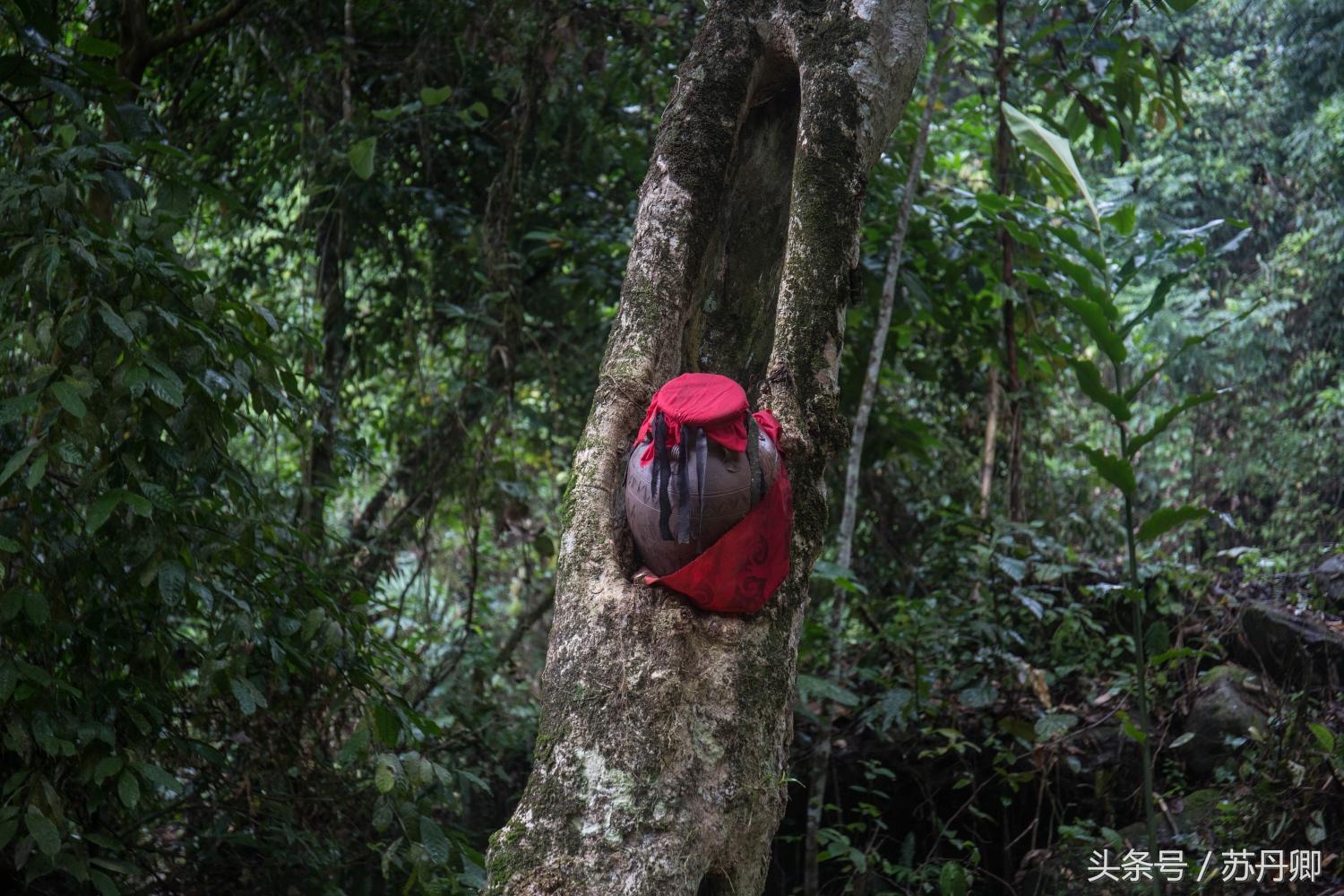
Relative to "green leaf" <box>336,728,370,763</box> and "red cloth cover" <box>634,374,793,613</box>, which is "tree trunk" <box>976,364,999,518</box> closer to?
"red cloth cover" <box>634,374,793,613</box>

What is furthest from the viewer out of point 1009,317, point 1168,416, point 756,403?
point 1009,317

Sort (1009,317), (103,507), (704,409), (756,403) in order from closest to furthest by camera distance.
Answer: (704,409), (103,507), (756,403), (1009,317)

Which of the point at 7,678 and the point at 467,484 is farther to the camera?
the point at 467,484

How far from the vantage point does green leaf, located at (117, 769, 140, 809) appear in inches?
94.0

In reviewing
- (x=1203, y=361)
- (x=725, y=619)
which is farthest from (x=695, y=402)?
(x=1203, y=361)

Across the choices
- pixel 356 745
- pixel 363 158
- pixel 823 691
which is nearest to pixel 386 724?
pixel 356 745

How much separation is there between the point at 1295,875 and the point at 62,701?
361 cm

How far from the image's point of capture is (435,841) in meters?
2.72

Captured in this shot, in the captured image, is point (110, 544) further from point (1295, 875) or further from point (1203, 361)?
point (1203, 361)

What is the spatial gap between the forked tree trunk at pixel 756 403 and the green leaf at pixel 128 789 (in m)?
1.01

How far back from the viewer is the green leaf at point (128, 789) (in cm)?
239

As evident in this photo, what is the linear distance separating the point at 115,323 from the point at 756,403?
1.47 metres

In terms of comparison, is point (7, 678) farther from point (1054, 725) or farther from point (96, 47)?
point (1054, 725)

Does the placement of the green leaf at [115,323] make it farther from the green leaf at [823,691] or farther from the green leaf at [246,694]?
the green leaf at [823,691]
